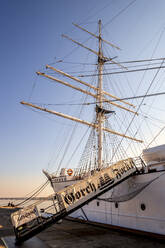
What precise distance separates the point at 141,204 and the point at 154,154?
253cm

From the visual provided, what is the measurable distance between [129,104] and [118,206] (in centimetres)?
1689

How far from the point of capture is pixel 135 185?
28.3ft

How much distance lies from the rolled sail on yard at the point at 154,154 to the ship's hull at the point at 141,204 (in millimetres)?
1161

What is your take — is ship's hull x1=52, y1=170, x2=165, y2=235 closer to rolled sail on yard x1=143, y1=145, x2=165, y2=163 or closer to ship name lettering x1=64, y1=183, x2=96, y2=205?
rolled sail on yard x1=143, y1=145, x2=165, y2=163

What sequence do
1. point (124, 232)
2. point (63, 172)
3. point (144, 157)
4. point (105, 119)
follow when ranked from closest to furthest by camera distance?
point (124, 232) < point (144, 157) < point (63, 172) < point (105, 119)

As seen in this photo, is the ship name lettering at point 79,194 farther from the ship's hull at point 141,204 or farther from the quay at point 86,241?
the ship's hull at point 141,204

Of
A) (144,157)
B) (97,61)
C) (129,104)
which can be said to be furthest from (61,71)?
(144,157)

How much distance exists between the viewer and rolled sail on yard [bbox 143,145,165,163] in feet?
29.2

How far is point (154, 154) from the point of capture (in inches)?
360

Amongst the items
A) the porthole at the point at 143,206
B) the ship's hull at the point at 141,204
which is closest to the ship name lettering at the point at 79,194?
the ship's hull at the point at 141,204

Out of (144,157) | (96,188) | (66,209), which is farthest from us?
(144,157)

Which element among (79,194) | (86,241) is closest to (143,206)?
(86,241)

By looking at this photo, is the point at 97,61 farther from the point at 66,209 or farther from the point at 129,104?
the point at 66,209

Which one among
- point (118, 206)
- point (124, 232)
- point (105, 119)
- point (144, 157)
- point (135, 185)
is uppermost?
point (105, 119)
